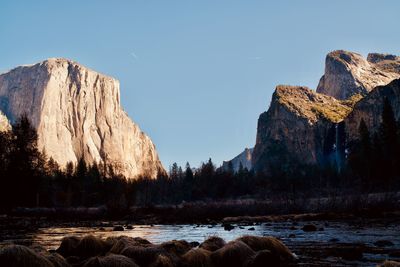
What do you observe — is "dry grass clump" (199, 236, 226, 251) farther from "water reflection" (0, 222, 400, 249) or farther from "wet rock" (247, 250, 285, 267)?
"water reflection" (0, 222, 400, 249)

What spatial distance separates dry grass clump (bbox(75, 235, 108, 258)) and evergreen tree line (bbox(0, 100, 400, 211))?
1611 inches

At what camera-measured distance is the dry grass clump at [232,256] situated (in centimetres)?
823

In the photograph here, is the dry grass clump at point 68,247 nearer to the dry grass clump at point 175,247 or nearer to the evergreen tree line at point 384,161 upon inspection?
the dry grass clump at point 175,247

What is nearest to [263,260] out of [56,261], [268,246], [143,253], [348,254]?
[268,246]

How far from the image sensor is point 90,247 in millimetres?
10070

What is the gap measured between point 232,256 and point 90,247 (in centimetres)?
361

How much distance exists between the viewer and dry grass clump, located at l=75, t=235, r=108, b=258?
992cm

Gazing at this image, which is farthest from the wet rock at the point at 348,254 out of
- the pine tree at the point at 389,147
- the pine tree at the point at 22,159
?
the pine tree at the point at 389,147

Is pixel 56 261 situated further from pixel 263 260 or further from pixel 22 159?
pixel 22 159

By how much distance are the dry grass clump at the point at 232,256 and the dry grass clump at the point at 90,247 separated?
2.99m

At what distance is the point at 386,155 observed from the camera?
7712cm

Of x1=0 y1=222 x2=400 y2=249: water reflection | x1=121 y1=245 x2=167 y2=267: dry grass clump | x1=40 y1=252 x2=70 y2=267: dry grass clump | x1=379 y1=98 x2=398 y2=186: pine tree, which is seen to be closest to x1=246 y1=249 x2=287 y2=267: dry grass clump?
x1=121 y1=245 x2=167 y2=267: dry grass clump

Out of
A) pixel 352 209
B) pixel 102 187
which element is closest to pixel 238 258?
pixel 352 209

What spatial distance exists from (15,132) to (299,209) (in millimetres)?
32529
